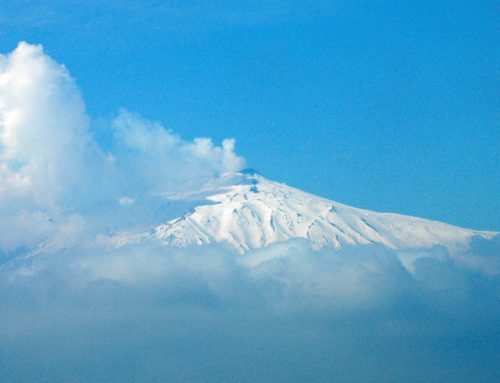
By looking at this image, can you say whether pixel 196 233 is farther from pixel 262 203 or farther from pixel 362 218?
pixel 362 218

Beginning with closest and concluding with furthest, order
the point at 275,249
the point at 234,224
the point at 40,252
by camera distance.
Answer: the point at 275,249
the point at 234,224
the point at 40,252

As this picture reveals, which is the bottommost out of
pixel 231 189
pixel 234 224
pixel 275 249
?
pixel 275 249

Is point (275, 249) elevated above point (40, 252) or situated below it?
below

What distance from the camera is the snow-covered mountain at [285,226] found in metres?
183

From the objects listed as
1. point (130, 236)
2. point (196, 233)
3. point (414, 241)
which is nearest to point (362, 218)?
point (414, 241)

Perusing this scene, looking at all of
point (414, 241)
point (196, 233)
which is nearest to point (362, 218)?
point (414, 241)

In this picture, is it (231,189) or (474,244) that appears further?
(231,189)

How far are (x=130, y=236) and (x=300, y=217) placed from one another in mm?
44304

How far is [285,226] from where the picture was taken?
184 metres

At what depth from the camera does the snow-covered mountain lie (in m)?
Result: 183

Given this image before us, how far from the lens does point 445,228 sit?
19462 cm

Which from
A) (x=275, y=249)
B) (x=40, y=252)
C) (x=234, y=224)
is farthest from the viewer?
Answer: (x=40, y=252)

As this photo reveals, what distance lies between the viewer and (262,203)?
192125mm

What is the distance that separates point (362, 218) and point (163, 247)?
176ft
